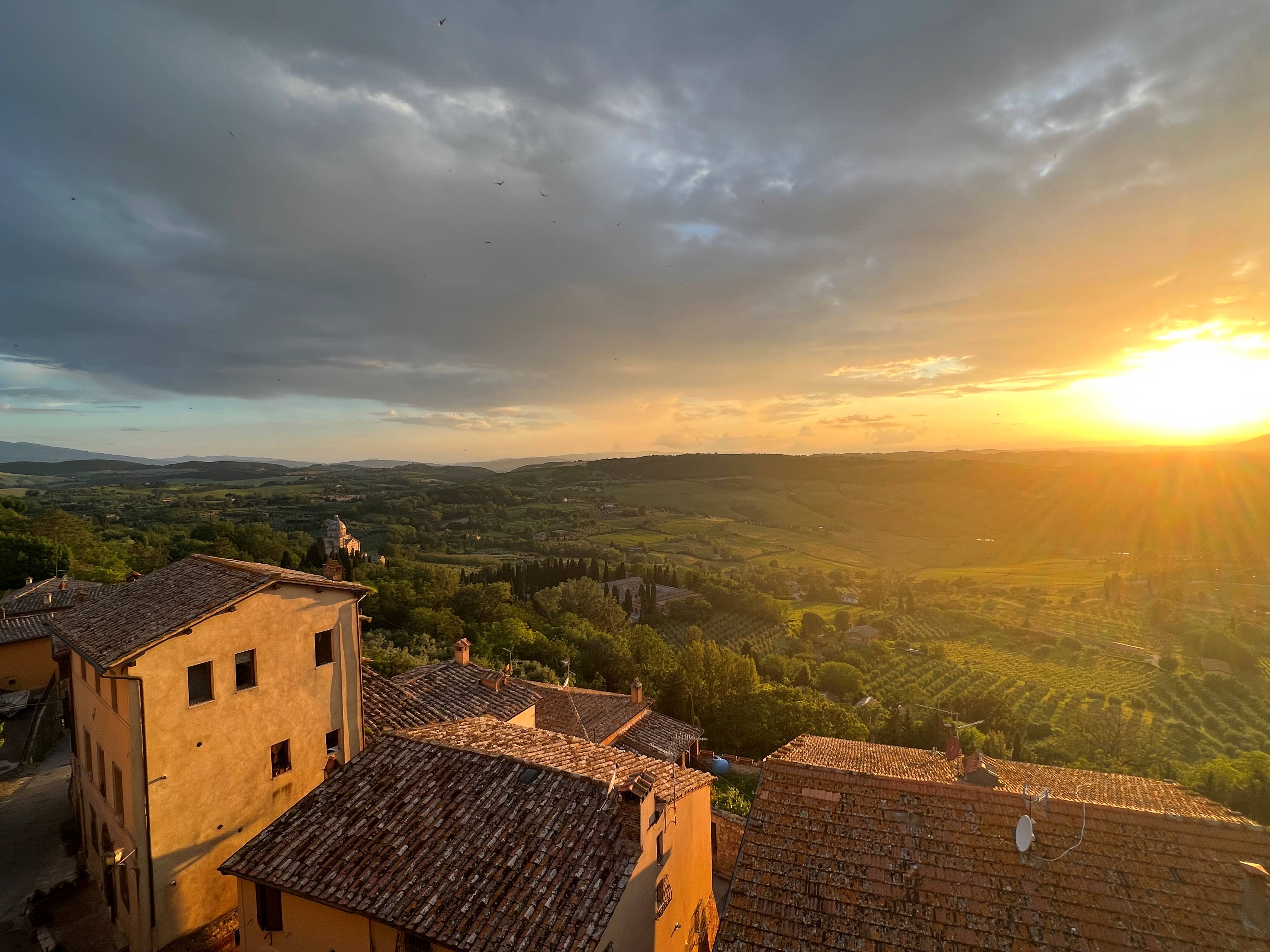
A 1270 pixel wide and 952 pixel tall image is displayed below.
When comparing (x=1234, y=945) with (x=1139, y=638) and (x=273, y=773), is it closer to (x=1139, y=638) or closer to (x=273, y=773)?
A: (x=273, y=773)

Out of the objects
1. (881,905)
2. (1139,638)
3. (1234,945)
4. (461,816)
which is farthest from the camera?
(1139,638)

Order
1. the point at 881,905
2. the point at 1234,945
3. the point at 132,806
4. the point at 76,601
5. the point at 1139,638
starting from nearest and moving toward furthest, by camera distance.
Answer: the point at 1234,945, the point at 881,905, the point at 132,806, the point at 76,601, the point at 1139,638

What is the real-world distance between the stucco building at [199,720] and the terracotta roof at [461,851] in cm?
255

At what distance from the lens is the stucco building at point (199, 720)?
11672 mm

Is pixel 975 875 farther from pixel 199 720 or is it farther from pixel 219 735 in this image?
pixel 199 720

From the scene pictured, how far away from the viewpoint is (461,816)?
1067 centimetres

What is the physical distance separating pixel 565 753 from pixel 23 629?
29.4 meters

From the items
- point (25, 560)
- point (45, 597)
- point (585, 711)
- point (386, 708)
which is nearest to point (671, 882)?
point (386, 708)

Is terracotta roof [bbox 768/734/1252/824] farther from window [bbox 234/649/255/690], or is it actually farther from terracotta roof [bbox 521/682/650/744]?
window [bbox 234/649/255/690]

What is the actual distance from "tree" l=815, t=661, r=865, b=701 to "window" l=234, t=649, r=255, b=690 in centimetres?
5412

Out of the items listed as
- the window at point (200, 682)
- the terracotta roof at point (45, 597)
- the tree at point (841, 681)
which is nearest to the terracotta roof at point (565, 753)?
the window at point (200, 682)

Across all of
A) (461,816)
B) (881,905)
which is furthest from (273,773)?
(881,905)

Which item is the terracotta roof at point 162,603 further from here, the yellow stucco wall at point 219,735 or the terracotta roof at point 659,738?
the terracotta roof at point 659,738

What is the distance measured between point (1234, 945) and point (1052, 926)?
1.99 meters
